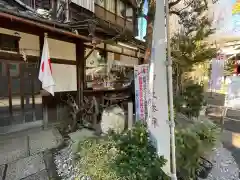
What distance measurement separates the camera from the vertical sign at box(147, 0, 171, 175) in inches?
124

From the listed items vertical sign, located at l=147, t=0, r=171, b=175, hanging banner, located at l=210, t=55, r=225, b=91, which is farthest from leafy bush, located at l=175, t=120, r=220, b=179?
hanging banner, located at l=210, t=55, r=225, b=91

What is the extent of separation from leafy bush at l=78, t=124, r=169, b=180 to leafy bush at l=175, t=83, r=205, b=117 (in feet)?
9.40

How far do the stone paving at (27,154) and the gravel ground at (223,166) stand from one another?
13.6 ft

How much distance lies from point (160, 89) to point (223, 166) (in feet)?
11.9

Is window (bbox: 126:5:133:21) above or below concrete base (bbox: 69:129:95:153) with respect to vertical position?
above

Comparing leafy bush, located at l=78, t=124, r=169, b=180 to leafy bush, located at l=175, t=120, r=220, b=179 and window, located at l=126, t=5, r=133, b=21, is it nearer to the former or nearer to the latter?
leafy bush, located at l=175, t=120, r=220, b=179

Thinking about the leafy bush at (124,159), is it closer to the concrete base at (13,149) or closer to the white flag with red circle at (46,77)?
the concrete base at (13,149)

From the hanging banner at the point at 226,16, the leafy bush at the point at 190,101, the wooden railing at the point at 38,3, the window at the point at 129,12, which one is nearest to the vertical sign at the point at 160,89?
the leafy bush at the point at 190,101

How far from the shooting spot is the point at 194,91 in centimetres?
719

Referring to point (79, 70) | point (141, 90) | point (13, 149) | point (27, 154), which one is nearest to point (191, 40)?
point (141, 90)

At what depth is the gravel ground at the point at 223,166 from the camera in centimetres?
463

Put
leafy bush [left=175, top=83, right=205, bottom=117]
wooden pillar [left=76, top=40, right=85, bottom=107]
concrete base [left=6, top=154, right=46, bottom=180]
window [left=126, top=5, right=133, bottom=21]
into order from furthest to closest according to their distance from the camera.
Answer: window [left=126, top=5, right=133, bottom=21] → wooden pillar [left=76, top=40, right=85, bottom=107] → leafy bush [left=175, top=83, right=205, bottom=117] → concrete base [left=6, top=154, right=46, bottom=180]

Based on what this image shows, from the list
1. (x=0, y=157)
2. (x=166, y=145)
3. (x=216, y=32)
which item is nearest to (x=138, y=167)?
(x=166, y=145)

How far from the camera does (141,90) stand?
15.7 ft
